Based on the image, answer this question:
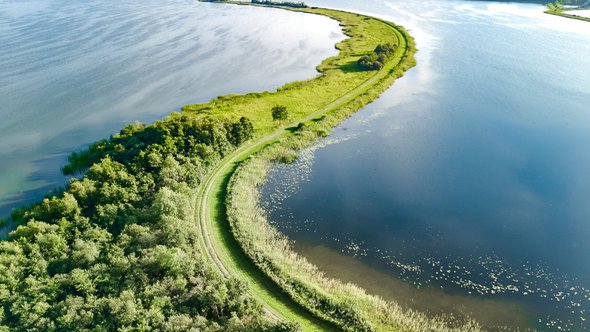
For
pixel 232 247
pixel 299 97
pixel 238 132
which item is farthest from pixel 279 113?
pixel 232 247

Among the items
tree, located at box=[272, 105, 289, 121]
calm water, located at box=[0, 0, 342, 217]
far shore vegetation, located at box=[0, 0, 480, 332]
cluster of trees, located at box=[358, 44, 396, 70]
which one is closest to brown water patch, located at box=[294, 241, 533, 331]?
far shore vegetation, located at box=[0, 0, 480, 332]

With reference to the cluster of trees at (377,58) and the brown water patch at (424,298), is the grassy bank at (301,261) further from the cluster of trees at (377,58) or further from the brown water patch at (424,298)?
the cluster of trees at (377,58)

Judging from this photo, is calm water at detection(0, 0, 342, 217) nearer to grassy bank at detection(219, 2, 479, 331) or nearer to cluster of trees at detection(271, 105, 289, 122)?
cluster of trees at detection(271, 105, 289, 122)

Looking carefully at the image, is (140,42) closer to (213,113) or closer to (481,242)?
(213,113)

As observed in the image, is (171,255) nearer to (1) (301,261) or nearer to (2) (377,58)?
(1) (301,261)

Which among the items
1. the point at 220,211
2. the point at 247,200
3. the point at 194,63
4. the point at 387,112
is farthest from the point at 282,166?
the point at 194,63

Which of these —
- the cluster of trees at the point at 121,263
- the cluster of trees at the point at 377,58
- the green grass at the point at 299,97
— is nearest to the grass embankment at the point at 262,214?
the green grass at the point at 299,97

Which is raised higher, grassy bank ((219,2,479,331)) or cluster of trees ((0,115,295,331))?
cluster of trees ((0,115,295,331))
